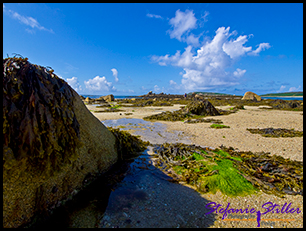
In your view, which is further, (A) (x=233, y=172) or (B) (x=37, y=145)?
(A) (x=233, y=172)

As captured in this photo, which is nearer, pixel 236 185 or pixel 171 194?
pixel 171 194

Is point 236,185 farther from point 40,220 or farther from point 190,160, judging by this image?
point 40,220

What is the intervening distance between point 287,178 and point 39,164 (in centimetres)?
489

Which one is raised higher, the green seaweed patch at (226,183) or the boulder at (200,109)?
the boulder at (200,109)

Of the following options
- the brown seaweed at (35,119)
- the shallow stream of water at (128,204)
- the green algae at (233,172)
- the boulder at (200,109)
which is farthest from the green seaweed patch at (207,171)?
the boulder at (200,109)

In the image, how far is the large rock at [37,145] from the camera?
215 centimetres

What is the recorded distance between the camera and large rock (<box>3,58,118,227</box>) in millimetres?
2150

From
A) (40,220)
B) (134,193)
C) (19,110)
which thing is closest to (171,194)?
(134,193)

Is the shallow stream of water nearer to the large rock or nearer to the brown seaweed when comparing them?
the large rock

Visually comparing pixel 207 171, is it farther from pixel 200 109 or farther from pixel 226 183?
pixel 200 109

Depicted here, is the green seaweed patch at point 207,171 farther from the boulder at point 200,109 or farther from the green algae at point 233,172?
the boulder at point 200,109

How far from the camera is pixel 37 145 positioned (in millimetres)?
2410

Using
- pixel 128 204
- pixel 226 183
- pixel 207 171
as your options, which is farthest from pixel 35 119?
pixel 226 183

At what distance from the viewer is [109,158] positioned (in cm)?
399
